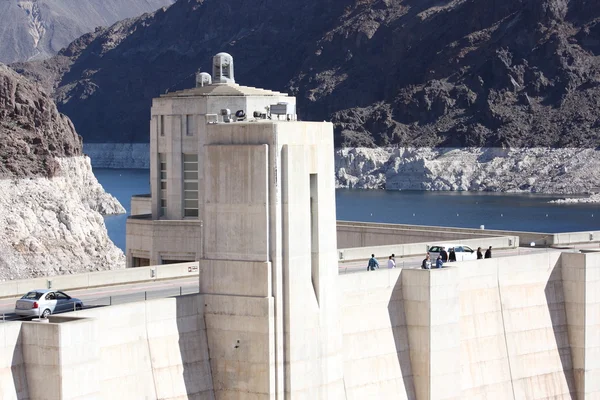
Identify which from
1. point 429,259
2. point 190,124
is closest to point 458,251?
point 429,259

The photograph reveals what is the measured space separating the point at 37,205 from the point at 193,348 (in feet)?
416

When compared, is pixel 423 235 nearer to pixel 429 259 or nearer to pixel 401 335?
pixel 429 259

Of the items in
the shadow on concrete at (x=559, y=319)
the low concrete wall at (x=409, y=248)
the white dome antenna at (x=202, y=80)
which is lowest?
the shadow on concrete at (x=559, y=319)

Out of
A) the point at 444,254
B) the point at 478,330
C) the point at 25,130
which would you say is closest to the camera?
the point at 478,330

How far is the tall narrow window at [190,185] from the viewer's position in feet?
122

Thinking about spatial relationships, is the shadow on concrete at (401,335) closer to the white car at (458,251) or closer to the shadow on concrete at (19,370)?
the white car at (458,251)

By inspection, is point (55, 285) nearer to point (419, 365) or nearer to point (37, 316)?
point (37, 316)

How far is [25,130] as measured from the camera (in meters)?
165

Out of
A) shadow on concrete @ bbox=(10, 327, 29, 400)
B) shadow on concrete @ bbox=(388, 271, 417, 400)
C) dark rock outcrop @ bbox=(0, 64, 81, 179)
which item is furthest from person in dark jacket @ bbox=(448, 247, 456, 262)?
dark rock outcrop @ bbox=(0, 64, 81, 179)

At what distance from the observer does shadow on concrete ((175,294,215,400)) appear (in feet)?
73.8

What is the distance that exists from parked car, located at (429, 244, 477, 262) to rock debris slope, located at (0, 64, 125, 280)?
91637 mm

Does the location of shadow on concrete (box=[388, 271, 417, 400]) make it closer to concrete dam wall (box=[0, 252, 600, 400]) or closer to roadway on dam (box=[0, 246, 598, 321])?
concrete dam wall (box=[0, 252, 600, 400])

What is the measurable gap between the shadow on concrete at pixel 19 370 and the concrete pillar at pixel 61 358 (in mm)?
51

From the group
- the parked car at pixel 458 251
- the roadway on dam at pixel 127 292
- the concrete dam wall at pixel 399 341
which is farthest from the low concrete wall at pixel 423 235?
the concrete dam wall at pixel 399 341
